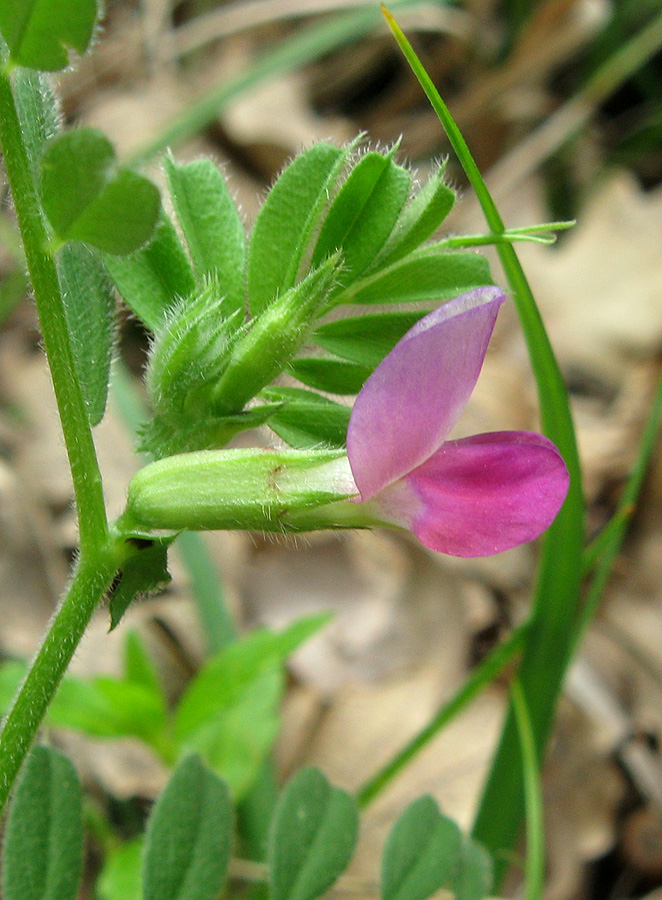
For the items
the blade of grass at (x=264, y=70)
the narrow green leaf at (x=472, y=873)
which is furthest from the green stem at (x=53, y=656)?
the blade of grass at (x=264, y=70)

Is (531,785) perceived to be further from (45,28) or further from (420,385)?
(45,28)

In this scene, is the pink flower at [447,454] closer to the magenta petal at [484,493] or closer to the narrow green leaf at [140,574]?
the magenta petal at [484,493]

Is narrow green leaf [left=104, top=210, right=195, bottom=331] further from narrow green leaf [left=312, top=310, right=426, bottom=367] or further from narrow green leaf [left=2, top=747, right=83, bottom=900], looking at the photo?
narrow green leaf [left=2, top=747, right=83, bottom=900]

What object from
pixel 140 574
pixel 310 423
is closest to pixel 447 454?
pixel 310 423

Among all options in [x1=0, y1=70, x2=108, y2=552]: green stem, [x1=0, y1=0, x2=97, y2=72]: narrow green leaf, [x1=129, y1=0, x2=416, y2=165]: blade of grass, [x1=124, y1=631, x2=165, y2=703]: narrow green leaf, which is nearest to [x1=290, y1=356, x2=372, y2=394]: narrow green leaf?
[x1=0, y1=70, x2=108, y2=552]: green stem

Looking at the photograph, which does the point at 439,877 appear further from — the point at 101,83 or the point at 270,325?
the point at 101,83

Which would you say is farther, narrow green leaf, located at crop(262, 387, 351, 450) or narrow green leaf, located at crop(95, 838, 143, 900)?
narrow green leaf, located at crop(95, 838, 143, 900)
